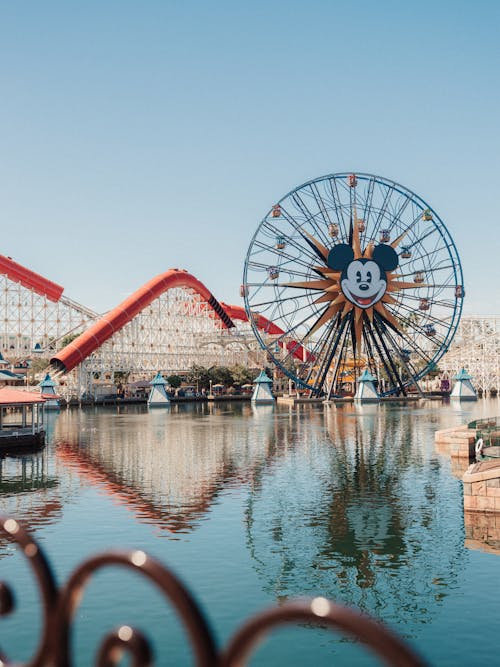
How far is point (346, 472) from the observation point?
30094 mm

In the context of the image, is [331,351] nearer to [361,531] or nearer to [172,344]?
[172,344]

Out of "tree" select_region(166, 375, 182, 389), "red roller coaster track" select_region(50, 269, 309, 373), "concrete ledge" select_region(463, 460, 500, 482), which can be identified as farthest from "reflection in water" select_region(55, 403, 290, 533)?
"tree" select_region(166, 375, 182, 389)

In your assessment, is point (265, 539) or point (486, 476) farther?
point (486, 476)

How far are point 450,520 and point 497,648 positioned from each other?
859 centimetres

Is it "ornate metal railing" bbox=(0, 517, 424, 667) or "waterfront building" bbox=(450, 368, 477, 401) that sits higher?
"ornate metal railing" bbox=(0, 517, 424, 667)

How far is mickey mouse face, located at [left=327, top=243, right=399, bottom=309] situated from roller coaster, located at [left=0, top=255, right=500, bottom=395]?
8.23 meters

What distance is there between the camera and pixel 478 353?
12725cm

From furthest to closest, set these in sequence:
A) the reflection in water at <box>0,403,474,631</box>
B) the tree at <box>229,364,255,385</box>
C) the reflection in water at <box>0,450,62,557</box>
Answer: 1. the tree at <box>229,364,255,385</box>
2. the reflection in water at <box>0,450,62,557</box>
3. the reflection in water at <box>0,403,474,631</box>

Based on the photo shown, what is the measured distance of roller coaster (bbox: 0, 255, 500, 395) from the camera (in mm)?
92125

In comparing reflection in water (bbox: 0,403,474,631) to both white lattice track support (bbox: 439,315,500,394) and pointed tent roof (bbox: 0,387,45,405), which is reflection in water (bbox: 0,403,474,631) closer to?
pointed tent roof (bbox: 0,387,45,405)

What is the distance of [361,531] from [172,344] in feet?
308

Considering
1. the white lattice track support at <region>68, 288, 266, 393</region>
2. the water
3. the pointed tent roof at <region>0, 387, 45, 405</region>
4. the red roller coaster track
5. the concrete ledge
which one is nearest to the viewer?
the water

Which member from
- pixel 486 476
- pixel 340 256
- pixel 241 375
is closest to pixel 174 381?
pixel 241 375

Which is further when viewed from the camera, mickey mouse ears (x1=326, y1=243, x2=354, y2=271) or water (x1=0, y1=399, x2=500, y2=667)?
mickey mouse ears (x1=326, y1=243, x2=354, y2=271)
